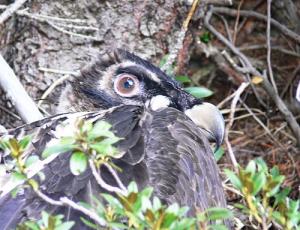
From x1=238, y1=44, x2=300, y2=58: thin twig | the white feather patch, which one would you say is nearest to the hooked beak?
the white feather patch

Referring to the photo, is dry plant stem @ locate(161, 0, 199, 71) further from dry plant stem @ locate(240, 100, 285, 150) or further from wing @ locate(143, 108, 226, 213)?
wing @ locate(143, 108, 226, 213)

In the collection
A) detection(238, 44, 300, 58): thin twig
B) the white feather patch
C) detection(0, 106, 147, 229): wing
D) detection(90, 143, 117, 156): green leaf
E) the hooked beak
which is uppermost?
detection(90, 143, 117, 156): green leaf

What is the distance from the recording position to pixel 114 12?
462 cm

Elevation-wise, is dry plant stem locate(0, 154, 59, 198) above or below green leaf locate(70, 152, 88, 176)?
below

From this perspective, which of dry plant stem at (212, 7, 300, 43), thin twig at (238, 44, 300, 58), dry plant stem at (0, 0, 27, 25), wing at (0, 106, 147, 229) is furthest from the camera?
thin twig at (238, 44, 300, 58)

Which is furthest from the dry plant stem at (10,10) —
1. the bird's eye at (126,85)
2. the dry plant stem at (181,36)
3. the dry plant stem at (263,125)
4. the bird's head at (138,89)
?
the dry plant stem at (263,125)

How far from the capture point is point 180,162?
310 centimetres

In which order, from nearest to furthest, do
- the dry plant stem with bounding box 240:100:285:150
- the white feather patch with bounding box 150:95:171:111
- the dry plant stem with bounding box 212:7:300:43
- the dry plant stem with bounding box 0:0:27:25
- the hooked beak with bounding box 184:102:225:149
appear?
the hooked beak with bounding box 184:102:225:149
the white feather patch with bounding box 150:95:171:111
the dry plant stem with bounding box 0:0:27:25
the dry plant stem with bounding box 240:100:285:150
the dry plant stem with bounding box 212:7:300:43

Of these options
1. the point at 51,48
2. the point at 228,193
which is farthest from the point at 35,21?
the point at 228,193

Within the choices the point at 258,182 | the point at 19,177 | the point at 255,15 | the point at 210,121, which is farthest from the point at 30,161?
the point at 255,15

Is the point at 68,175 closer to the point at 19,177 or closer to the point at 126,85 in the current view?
the point at 19,177

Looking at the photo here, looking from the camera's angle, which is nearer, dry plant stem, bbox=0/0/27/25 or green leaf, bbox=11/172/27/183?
green leaf, bbox=11/172/27/183

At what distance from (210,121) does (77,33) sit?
1.28 metres

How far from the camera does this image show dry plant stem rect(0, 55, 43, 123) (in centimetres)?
388
